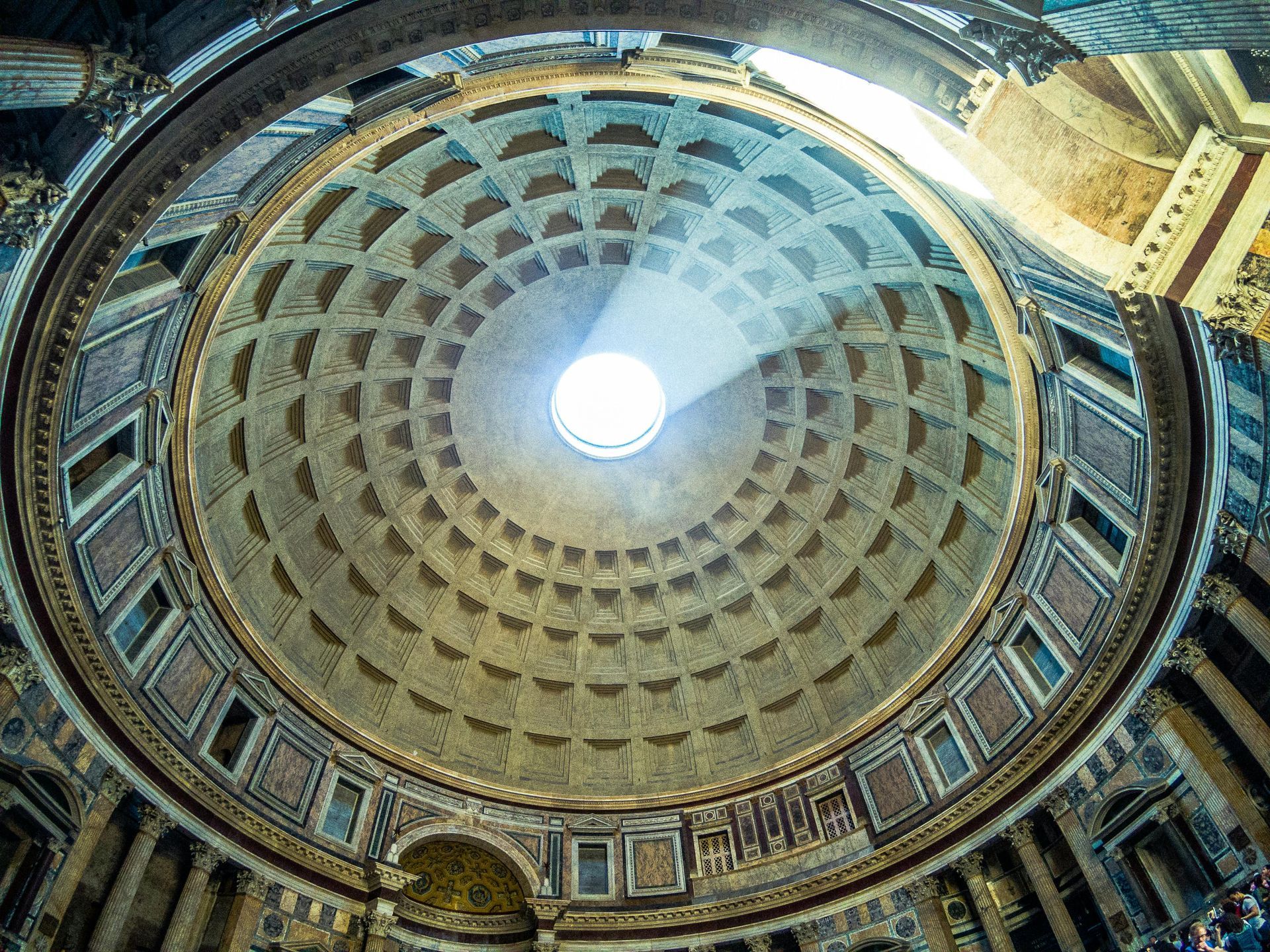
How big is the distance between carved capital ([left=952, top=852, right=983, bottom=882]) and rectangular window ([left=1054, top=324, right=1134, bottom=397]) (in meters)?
11.8

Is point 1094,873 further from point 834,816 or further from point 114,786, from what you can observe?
point 114,786

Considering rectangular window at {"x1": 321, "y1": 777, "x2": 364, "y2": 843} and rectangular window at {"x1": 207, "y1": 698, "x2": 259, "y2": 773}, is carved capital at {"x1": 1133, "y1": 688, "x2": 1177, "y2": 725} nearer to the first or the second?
rectangular window at {"x1": 321, "y1": 777, "x2": 364, "y2": 843}

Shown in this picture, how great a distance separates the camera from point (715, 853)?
1084 inches

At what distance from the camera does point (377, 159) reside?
2194cm

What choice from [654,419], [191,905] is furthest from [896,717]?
[191,905]

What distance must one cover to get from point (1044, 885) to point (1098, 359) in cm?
1185

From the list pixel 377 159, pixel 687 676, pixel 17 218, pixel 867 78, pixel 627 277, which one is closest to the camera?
pixel 17 218

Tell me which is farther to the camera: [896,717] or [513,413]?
[513,413]

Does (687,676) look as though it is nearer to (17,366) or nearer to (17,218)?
(17,366)

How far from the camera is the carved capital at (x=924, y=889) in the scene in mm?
22312

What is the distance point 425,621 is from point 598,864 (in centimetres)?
997

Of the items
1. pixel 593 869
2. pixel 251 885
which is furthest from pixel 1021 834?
pixel 251 885

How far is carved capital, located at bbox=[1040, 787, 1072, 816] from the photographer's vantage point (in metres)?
20.2

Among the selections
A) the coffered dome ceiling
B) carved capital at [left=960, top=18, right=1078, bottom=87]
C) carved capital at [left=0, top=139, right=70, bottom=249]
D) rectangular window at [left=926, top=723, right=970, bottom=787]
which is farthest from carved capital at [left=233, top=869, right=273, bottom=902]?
carved capital at [left=960, top=18, right=1078, bottom=87]
